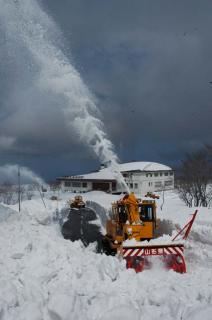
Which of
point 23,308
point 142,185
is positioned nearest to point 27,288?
point 23,308

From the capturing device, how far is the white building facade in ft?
239

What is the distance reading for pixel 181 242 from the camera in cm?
1352

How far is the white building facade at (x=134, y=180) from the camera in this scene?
72812mm

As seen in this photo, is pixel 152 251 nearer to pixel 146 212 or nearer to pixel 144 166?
pixel 146 212

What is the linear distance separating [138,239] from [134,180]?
5825cm

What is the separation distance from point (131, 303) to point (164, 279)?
344 cm

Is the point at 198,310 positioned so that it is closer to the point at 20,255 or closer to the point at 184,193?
the point at 20,255

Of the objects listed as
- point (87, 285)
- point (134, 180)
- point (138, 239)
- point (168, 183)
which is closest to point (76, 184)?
point (134, 180)

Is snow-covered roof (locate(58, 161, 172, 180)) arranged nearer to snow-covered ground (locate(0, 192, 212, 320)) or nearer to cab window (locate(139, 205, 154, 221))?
→ cab window (locate(139, 205, 154, 221))

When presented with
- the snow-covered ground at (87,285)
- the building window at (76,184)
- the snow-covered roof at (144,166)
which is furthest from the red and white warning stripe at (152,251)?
the building window at (76,184)

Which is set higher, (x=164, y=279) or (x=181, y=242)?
(x=181, y=242)

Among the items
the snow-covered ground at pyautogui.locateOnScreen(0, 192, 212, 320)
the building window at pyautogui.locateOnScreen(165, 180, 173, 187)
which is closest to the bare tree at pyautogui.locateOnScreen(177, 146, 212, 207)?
the snow-covered ground at pyautogui.locateOnScreen(0, 192, 212, 320)

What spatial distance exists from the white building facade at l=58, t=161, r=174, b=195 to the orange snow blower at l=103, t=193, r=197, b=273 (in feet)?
171

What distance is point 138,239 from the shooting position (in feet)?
48.4
